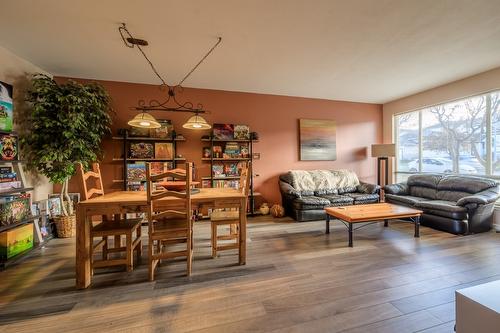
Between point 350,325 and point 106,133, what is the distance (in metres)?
4.45

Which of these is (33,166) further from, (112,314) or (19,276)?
(112,314)

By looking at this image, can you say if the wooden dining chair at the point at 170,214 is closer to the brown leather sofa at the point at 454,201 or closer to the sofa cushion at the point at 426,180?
the brown leather sofa at the point at 454,201

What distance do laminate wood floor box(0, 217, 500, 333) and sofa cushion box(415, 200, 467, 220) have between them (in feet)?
1.45

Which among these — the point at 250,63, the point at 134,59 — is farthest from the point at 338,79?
the point at 134,59

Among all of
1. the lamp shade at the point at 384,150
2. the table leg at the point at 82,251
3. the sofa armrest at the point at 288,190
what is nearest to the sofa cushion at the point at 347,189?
the lamp shade at the point at 384,150

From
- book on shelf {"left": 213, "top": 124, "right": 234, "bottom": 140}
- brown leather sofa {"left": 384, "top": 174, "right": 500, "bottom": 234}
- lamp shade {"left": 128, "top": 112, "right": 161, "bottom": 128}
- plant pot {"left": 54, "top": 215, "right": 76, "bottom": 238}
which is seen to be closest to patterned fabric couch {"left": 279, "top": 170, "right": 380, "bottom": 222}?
brown leather sofa {"left": 384, "top": 174, "right": 500, "bottom": 234}

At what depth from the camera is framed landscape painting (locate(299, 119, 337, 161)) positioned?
503 centimetres

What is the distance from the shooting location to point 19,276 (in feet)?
7.14

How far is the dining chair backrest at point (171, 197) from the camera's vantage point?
77.9 inches

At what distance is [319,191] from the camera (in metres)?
4.67

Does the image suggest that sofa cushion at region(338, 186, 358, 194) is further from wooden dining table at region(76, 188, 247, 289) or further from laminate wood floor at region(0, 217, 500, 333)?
wooden dining table at region(76, 188, 247, 289)

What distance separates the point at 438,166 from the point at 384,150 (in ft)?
3.50

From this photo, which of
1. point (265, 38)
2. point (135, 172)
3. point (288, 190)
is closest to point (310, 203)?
point (288, 190)

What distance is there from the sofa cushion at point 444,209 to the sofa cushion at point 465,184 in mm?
558
